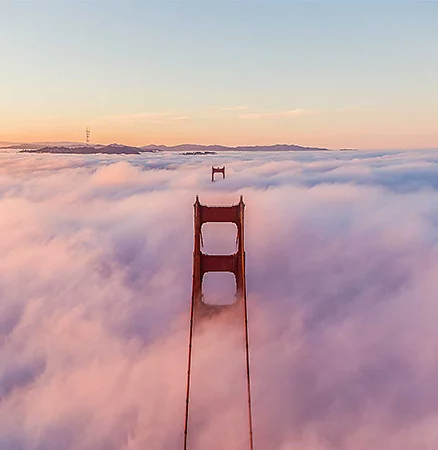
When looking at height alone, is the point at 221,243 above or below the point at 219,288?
above

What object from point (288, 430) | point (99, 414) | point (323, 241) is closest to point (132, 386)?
point (99, 414)

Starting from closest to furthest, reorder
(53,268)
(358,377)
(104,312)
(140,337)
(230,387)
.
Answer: (230,387), (358,377), (140,337), (104,312), (53,268)

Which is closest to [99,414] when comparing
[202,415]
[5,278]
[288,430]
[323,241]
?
[202,415]

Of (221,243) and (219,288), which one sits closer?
(219,288)

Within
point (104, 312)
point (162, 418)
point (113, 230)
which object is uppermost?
point (113, 230)

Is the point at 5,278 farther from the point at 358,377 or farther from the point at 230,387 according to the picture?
the point at 358,377

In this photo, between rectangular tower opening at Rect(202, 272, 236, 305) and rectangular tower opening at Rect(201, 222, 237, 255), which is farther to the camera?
rectangular tower opening at Rect(201, 222, 237, 255)

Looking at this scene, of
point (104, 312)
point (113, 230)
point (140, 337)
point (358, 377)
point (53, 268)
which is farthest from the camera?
point (113, 230)

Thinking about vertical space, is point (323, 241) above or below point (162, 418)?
above

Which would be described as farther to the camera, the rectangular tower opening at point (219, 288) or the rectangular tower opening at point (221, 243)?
the rectangular tower opening at point (221, 243)

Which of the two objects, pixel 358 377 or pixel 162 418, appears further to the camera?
pixel 358 377
